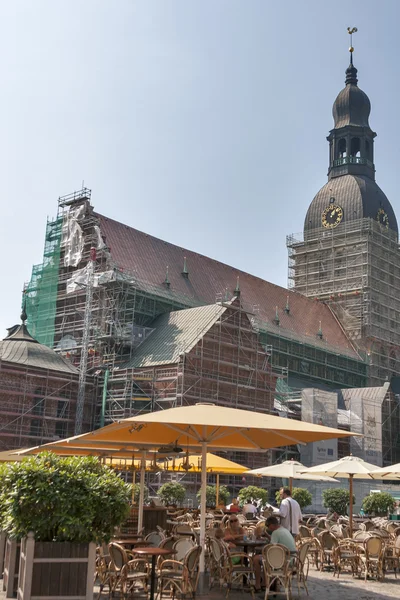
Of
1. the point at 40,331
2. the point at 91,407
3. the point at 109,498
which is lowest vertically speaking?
the point at 109,498

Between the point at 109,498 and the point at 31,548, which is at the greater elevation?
the point at 109,498

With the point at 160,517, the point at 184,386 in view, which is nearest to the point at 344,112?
the point at 184,386

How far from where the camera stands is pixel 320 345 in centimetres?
6531

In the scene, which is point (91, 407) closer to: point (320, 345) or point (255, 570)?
point (320, 345)

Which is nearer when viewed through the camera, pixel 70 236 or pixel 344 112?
pixel 70 236

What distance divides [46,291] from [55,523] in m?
42.8

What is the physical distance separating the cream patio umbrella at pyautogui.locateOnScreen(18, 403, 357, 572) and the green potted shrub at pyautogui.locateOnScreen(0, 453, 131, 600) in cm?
166

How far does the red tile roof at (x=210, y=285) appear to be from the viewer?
51.5 meters

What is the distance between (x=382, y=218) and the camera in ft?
241

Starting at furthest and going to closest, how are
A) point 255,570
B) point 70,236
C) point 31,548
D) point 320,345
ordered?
point 320,345
point 70,236
point 255,570
point 31,548

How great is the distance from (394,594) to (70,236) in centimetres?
4116

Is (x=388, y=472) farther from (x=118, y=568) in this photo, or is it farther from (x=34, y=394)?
(x=34, y=394)

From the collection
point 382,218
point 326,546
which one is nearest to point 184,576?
point 326,546

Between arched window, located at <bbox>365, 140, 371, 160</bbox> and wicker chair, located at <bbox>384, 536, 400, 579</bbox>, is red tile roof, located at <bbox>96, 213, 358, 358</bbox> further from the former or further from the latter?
wicker chair, located at <bbox>384, 536, 400, 579</bbox>
